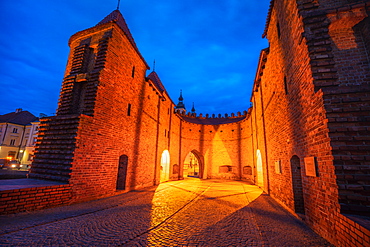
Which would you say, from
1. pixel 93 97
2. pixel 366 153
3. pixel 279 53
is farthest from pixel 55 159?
pixel 279 53

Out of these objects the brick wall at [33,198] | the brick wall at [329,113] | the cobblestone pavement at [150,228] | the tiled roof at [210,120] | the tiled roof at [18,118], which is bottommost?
the cobblestone pavement at [150,228]

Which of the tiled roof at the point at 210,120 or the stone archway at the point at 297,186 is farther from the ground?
the tiled roof at the point at 210,120

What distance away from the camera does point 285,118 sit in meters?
6.48

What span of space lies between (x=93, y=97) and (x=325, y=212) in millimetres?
8845

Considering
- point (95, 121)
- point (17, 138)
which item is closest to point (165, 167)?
point (95, 121)

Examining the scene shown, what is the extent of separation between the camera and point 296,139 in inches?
212

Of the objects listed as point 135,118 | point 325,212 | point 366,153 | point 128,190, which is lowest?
point 128,190

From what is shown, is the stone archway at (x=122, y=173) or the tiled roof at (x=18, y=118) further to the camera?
the tiled roof at (x=18, y=118)

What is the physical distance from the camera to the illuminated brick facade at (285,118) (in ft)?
11.3

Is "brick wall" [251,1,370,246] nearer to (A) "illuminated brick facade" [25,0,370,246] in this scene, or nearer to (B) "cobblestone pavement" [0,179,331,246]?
(A) "illuminated brick facade" [25,0,370,246]

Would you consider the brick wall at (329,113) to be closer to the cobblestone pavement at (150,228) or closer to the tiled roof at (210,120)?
the cobblestone pavement at (150,228)

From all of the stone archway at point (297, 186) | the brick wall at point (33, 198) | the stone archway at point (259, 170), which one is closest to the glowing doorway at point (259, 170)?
the stone archway at point (259, 170)

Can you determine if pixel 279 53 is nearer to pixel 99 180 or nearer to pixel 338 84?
pixel 338 84

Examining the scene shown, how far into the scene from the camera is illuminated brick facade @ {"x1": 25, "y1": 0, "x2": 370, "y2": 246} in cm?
345
